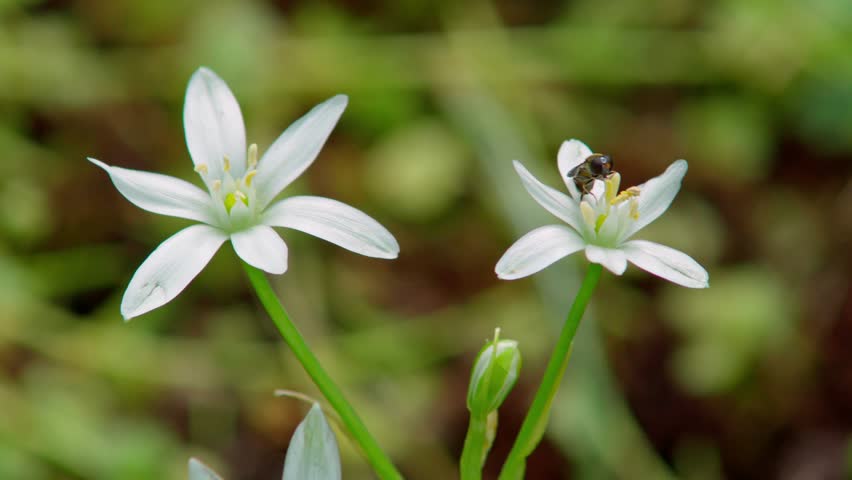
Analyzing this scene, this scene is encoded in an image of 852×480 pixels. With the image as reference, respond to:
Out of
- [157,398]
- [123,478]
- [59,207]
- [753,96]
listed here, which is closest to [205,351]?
[157,398]

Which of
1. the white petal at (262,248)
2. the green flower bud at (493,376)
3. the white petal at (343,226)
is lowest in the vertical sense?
the green flower bud at (493,376)

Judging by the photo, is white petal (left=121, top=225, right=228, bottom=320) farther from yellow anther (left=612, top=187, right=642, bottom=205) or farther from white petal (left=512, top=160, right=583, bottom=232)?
yellow anther (left=612, top=187, right=642, bottom=205)

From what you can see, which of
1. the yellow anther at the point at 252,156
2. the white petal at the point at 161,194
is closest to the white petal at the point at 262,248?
the white petal at the point at 161,194

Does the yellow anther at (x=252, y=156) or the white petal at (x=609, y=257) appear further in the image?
the yellow anther at (x=252, y=156)

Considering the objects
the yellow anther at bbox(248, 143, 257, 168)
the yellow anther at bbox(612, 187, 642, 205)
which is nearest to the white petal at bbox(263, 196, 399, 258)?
the yellow anther at bbox(248, 143, 257, 168)

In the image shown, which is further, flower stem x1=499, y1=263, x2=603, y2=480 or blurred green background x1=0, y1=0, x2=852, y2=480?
blurred green background x1=0, y1=0, x2=852, y2=480

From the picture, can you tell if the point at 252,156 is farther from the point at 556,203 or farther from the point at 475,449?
the point at 475,449

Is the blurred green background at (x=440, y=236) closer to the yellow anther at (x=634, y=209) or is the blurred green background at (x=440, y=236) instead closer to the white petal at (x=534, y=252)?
the yellow anther at (x=634, y=209)

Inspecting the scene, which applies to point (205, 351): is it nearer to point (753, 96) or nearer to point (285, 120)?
point (285, 120)
